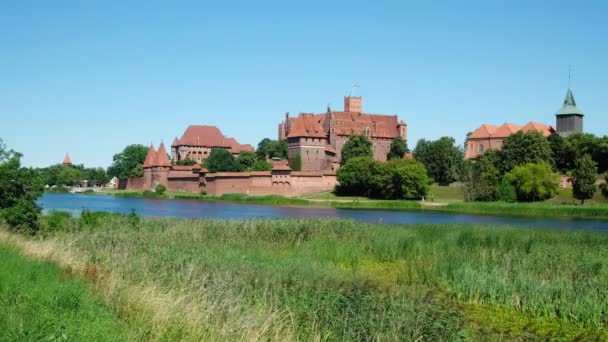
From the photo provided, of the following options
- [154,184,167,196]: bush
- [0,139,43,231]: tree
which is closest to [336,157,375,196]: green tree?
[154,184,167,196]: bush

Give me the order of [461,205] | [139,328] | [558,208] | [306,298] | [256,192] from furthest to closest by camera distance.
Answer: [256,192] < [461,205] < [558,208] < [306,298] < [139,328]

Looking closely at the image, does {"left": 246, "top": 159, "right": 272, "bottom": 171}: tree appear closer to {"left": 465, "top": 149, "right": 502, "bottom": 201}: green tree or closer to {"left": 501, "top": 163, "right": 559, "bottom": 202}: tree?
{"left": 465, "top": 149, "right": 502, "bottom": 201}: green tree

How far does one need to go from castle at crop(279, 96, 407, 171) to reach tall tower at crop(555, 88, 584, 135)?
61.1 ft

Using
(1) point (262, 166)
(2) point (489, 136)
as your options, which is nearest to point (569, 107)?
(2) point (489, 136)

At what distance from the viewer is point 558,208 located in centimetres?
3875

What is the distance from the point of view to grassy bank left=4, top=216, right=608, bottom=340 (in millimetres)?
7848

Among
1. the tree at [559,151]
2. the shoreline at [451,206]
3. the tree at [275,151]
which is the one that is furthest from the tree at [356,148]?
the tree at [559,151]

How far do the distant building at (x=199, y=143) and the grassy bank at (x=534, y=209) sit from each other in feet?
161

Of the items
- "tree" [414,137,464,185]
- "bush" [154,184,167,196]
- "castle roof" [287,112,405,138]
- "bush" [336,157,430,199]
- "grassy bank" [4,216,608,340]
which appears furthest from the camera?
"castle roof" [287,112,405,138]

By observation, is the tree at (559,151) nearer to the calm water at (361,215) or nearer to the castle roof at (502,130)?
the castle roof at (502,130)

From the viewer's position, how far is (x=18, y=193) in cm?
1745

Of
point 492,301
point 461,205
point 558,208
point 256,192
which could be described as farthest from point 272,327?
point 256,192

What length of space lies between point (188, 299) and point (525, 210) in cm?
3535

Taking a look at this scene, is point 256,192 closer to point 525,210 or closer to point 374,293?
point 525,210
